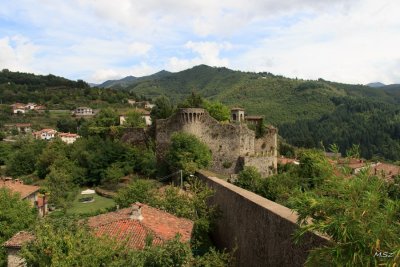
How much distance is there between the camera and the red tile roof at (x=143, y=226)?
14078 mm

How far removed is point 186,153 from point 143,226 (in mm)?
15456

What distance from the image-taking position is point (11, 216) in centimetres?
1836

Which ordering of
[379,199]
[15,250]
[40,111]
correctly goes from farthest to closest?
[40,111]
[15,250]
[379,199]

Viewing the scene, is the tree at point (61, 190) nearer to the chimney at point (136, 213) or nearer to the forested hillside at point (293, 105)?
the chimney at point (136, 213)

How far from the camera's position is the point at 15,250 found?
51.5 ft

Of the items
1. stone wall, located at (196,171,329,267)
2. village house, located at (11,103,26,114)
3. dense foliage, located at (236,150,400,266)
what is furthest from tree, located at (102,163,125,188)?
village house, located at (11,103,26,114)

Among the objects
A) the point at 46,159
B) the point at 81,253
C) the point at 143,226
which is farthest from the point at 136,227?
the point at 46,159

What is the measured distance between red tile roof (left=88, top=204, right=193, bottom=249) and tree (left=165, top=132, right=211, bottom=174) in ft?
41.8

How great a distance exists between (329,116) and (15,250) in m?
138

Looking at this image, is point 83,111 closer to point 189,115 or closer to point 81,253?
point 189,115

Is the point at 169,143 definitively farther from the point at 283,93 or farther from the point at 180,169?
the point at 283,93

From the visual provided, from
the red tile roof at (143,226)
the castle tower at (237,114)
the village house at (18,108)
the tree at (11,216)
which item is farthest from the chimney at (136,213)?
the village house at (18,108)

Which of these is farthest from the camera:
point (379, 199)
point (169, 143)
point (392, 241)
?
point (169, 143)

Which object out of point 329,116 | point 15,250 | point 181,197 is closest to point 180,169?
point 181,197
